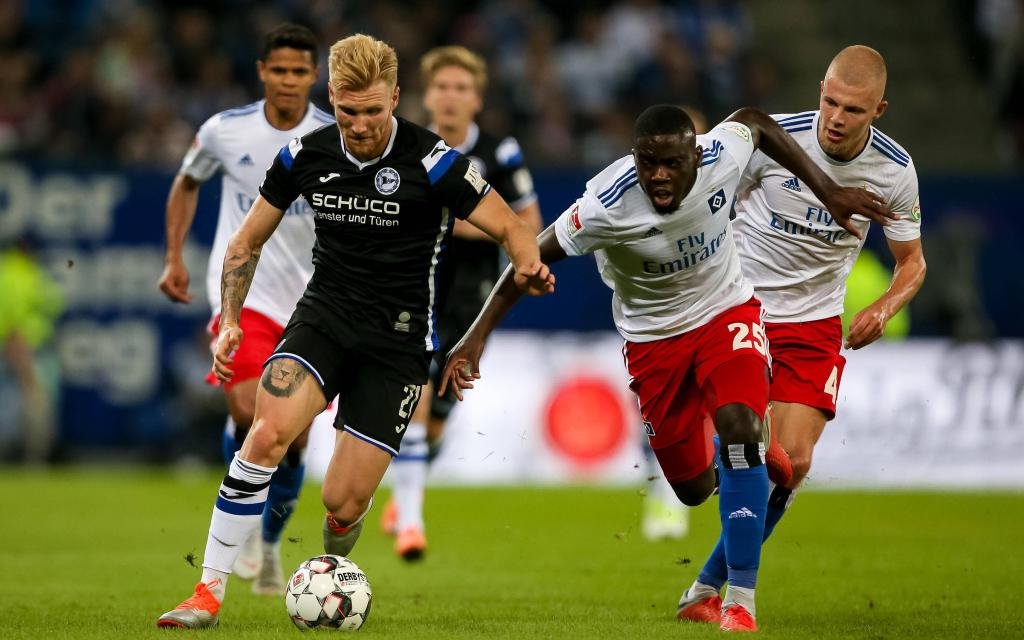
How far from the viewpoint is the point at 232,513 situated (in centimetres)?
677

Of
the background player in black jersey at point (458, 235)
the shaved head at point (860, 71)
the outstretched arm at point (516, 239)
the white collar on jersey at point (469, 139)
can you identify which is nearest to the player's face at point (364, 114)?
the outstretched arm at point (516, 239)

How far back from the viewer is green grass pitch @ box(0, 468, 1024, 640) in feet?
23.3

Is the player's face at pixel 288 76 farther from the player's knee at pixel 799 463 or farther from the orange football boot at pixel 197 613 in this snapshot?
the player's knee at pixel 799 463

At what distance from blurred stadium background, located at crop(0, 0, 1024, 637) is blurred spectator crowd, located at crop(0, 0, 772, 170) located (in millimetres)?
34

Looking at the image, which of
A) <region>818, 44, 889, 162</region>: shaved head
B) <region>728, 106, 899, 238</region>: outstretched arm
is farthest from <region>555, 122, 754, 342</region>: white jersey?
<region>818, 44, 889, 162</region>: shaved head

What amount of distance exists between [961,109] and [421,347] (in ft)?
49.6

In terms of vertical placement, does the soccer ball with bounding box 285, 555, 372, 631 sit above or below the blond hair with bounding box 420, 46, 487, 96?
below

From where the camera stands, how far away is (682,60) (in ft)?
62.0

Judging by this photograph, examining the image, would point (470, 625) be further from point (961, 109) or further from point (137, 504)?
point (961, 109)

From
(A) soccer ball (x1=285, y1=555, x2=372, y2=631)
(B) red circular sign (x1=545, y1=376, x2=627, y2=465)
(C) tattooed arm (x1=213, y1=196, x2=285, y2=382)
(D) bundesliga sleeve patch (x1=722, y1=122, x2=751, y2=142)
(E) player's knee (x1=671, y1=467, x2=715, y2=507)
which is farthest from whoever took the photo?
(B) red circular sign (x1=545, y1=376, x2=627, y2=465)

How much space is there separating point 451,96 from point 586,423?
22.0 feet

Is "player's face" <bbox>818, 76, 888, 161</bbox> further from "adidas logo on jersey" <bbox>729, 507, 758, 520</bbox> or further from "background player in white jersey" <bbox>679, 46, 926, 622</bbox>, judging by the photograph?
"adidas logo on jersey" <bbox>729, 507, 758, 520</bbox>

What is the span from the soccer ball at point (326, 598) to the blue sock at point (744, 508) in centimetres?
159

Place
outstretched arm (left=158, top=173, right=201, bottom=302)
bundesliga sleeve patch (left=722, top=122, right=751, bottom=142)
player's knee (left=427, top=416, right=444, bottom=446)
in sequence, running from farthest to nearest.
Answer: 1. player's knee (left=427, top=416, right=444, bottom=446)
2. outstretched arm (left=158, top=173, right=201, bottom=302)
3. bundesliga sleeve patch (left=722, top=122, right=751, bottom=142)
